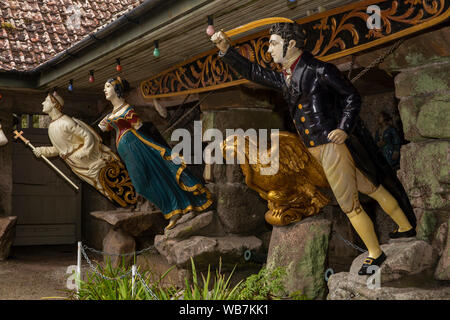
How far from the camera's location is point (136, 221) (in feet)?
20.1

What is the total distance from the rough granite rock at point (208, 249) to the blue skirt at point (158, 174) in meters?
0.45

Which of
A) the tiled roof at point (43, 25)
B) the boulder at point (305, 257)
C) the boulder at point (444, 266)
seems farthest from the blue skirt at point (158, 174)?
the boulder at point (444, 266)

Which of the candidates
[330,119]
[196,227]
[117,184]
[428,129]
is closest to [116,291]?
[196,227]

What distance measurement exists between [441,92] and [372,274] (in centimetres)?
114

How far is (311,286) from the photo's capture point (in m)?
3.77

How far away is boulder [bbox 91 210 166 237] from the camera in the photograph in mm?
6066

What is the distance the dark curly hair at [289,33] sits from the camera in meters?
3.26

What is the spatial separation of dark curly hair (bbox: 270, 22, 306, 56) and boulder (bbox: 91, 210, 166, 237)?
11.2ft

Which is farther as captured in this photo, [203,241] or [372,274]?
[203,241]

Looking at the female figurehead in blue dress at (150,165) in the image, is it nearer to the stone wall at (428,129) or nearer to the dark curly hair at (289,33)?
the dark curly hair at (289,33)

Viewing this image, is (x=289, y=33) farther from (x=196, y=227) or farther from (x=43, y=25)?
(x=43, y=25)

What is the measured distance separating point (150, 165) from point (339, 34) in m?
2.48

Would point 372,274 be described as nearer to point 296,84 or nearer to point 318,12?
point 296,84
